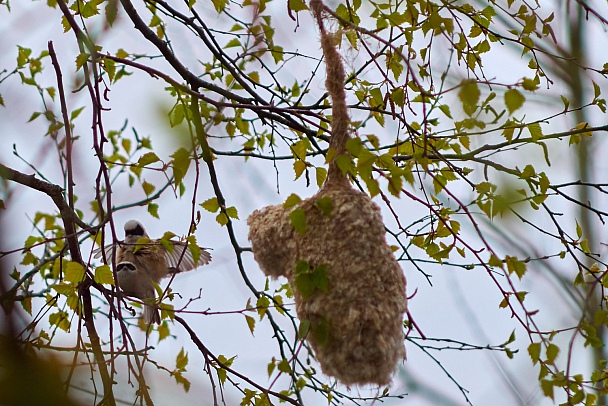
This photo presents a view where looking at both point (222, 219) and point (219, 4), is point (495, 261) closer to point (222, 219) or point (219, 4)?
point (222, 219)

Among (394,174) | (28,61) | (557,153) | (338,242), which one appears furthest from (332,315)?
(28,61)

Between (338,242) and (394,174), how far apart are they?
0.21 m

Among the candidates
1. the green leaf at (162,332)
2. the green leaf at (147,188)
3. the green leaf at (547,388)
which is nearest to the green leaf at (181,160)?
the green leaf at (147,188)

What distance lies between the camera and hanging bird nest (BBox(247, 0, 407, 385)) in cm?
159

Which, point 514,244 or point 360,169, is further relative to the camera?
point 514,244

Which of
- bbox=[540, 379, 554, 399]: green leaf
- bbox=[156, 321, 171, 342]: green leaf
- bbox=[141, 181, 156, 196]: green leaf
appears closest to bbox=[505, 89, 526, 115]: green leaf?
bbox=[540, 379, 554, 399]: green leaf

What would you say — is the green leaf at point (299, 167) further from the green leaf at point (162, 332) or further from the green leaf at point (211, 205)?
the green leaf at point (162, 332)

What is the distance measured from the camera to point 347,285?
1.61 meters

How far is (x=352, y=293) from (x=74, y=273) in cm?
71

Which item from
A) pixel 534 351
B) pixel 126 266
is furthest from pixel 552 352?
pixel 126 266

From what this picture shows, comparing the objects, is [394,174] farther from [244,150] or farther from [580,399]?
[244,150]

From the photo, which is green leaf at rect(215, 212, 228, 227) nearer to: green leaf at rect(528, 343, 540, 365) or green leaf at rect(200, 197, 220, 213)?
green leaf at rect(200, 197, 220, 213)

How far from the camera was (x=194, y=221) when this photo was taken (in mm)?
2008

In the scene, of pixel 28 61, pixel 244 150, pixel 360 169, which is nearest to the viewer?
pixel 360 169
